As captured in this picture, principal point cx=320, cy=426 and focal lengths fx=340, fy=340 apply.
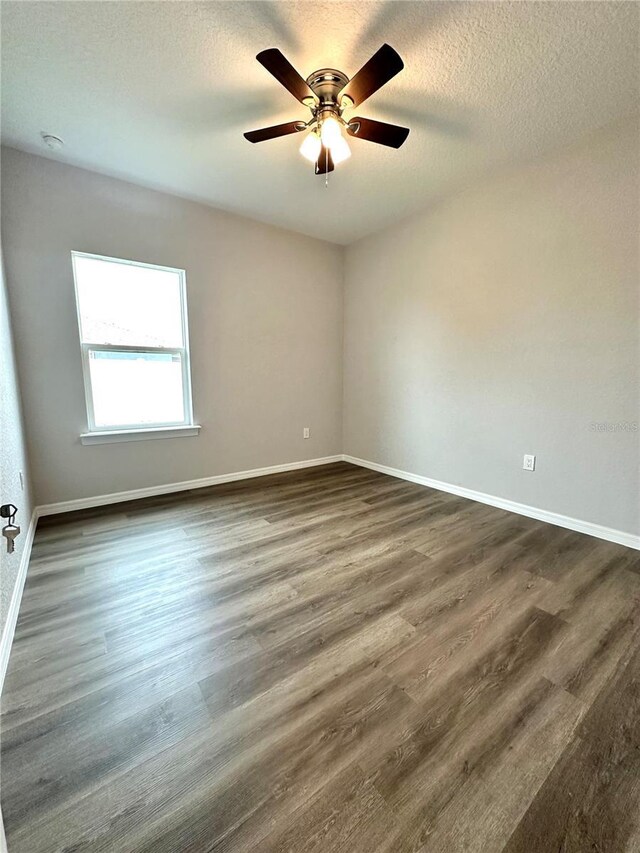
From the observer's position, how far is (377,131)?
1.85 metres

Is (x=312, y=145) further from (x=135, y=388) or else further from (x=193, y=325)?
(x=135, y=388)

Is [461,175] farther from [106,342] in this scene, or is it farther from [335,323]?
[106,342]

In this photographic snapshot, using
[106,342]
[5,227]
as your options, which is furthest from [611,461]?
[5,227]

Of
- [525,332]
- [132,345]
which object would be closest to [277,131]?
[132,345]

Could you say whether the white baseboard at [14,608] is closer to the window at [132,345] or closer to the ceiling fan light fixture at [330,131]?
the window at [132,345]

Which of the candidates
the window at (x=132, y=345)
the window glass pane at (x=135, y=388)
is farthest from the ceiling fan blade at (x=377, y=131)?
the window glass pane at (x=135, y=388)

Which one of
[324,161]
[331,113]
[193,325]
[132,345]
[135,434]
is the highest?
[331,113]

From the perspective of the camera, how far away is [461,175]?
2.71 meters

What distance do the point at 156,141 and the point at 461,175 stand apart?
2.28 m

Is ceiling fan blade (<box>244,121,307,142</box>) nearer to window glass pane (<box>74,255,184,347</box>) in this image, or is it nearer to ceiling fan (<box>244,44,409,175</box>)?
ceiling fan (<box>244,44,409,175</box>)

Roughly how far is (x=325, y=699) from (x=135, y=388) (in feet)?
9.40

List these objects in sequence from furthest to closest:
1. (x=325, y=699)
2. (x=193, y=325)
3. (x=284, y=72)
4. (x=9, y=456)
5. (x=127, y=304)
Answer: (x=193, y=325) → (x=127, y=304) → (x=9, y=456) → (x=284, y=72) → (x=325, y=699)

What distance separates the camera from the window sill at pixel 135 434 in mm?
2871

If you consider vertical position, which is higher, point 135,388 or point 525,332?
point 525,332
